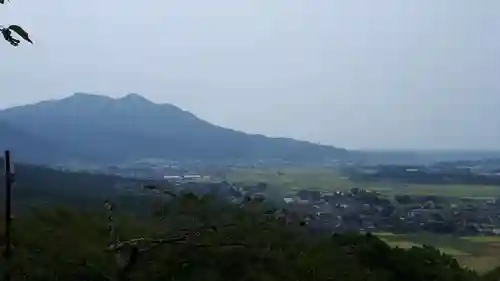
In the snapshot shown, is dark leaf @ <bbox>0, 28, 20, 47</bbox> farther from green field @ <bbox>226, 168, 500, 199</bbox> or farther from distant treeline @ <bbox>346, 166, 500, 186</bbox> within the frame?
distant treeline @ <bbox>346, 166, 500, 186</bbox>

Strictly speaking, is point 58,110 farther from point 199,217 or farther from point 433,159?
point 199,217

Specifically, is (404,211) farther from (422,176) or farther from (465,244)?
(422,176)

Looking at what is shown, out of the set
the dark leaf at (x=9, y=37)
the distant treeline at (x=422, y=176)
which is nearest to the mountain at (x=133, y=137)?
the distant treeline at (x=422, y=176)

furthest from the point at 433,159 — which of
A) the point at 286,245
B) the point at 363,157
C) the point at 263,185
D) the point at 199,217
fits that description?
the point at 199,217

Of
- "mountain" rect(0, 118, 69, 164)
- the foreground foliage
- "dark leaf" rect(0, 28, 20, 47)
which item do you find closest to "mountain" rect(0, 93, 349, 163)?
"mountain" rect(0, 118, 69, 164)

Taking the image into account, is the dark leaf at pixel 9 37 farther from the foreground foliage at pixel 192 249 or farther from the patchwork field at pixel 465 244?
the patchwork field at pixel 465 244

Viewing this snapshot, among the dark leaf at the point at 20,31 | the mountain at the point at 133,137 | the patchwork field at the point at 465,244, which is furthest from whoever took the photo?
the mountain at the point at 133,137
